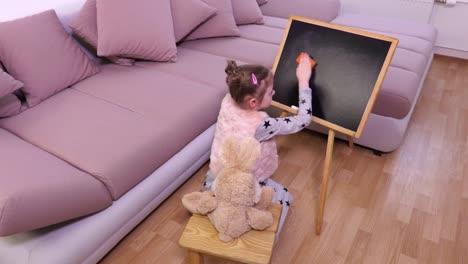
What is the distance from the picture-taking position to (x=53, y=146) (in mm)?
1611

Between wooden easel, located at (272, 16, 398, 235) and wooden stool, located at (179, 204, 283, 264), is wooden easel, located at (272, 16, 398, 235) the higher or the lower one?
the higher one

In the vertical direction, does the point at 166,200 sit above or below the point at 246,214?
below

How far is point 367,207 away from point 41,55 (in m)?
1.92

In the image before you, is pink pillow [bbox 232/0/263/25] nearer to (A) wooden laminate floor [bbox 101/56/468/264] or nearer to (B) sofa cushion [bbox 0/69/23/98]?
(A) wooden laminate floor [bbox 101/56/468/264]

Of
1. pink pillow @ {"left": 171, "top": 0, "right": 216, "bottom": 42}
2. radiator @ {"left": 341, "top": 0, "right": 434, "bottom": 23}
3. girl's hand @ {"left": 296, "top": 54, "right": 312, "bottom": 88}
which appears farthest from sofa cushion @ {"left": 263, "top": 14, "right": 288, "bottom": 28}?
girl's hand @ {"left": 296, "top": 54, "right": 312, "bottom": 88}

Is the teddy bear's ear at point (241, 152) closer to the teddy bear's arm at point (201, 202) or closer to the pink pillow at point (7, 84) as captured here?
the teddy bear's arm at point (201, 202)

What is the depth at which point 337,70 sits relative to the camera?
1667 millimetres

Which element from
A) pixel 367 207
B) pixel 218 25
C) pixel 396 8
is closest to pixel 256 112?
pixel 367 207

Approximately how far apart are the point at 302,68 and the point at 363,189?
32.6 inches

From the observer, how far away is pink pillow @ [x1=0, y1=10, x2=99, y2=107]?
6.06ft

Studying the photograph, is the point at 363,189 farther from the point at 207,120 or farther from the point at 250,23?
the point at 250,23

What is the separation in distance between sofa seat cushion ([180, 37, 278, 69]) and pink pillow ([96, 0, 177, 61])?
0.34 m

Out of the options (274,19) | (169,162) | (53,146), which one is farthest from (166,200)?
(274,19)

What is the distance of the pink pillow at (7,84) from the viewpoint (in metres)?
1.68
